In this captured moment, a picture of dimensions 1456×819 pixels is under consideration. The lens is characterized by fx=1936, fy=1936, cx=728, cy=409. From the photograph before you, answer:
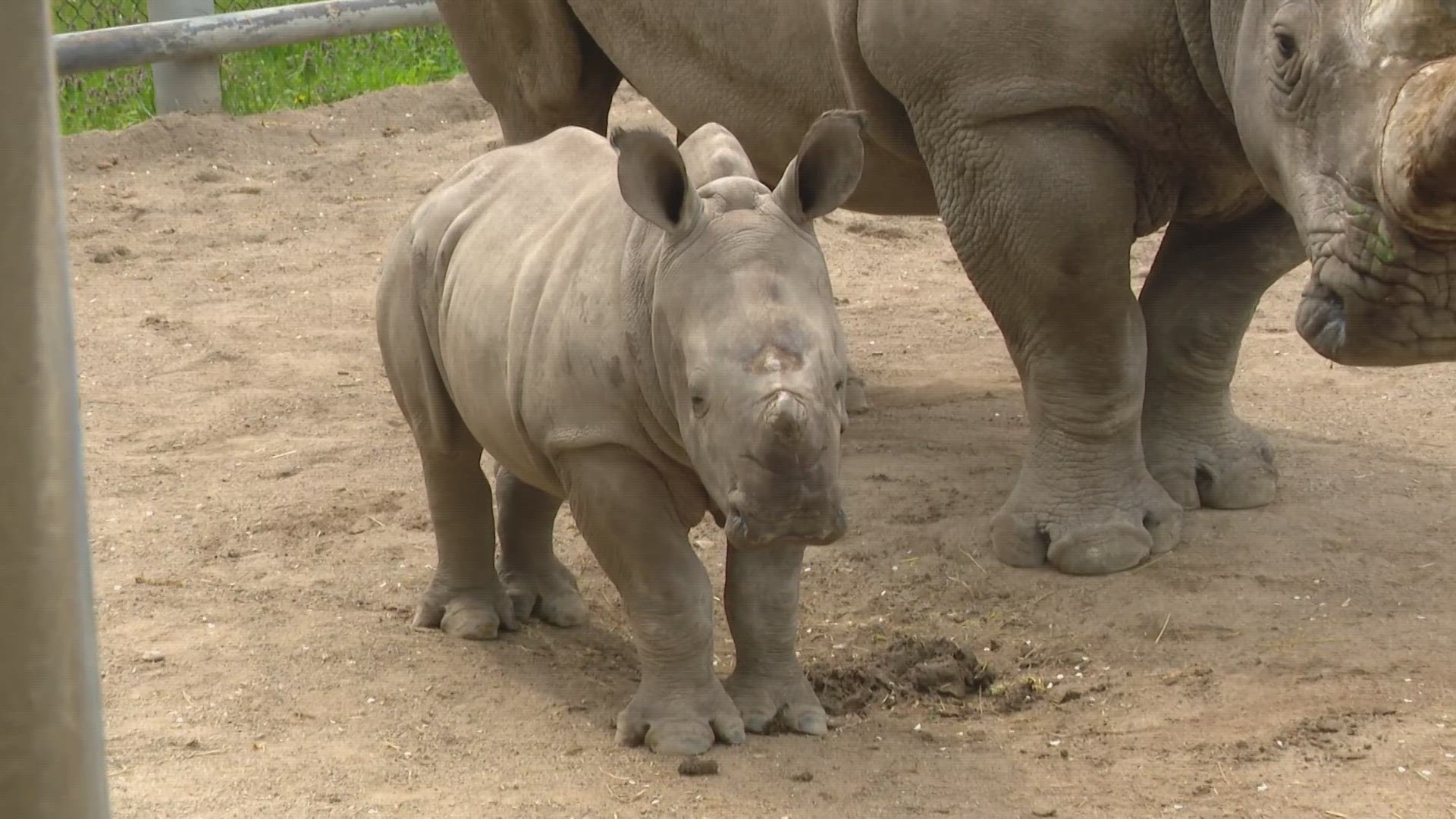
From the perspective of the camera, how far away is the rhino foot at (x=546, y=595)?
185 inches

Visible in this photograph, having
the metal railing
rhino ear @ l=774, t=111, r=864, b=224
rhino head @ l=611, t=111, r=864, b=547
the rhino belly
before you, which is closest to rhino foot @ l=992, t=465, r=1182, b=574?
the rhino belly

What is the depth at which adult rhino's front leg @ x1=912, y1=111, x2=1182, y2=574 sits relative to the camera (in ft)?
15.2

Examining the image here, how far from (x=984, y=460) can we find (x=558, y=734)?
2285 millimetres

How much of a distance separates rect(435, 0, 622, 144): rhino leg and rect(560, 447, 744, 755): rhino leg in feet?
10.3

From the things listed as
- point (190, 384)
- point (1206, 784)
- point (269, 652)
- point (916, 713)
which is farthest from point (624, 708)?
point (190, 384)

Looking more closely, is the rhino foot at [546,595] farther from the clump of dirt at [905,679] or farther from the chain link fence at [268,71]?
the chain link fence at [268,71]

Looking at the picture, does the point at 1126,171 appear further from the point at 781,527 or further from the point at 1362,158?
the point at 781,527

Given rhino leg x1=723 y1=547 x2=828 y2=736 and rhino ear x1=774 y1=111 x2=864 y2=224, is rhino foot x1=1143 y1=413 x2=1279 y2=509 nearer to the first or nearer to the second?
rhino leg x1=723 y1=547 x2=828 y2=736

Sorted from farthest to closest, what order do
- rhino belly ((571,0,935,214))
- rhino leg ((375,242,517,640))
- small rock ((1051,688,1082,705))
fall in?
rhino belly ((571,0,935,214)) → rhino leg ((375,242,517,640)) → small rock ((1051,688,1082,705))

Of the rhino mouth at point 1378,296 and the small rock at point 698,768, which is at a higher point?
the rhino mouth at point 1378,296

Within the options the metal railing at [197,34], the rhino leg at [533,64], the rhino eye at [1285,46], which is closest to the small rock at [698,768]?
the rhino eye at [1285,46]

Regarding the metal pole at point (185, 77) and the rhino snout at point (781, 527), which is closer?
the rhino snout at point (781, 527)

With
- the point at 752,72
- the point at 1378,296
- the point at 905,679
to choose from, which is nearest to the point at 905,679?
the point at 905,679

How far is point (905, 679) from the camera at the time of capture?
14.0 ft
